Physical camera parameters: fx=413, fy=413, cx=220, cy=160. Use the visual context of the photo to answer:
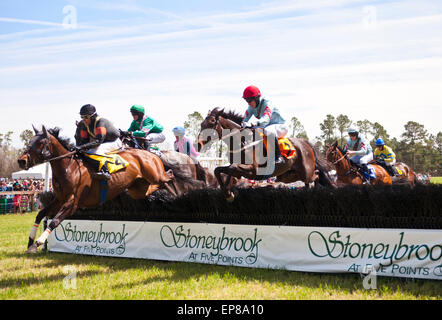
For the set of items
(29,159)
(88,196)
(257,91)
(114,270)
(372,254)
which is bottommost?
(114,270)

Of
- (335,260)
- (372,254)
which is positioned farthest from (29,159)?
(372,254)

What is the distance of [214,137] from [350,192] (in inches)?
94.1

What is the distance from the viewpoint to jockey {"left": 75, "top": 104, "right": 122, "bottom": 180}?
6703 millimetres

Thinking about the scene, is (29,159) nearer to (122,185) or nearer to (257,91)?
(122,185)

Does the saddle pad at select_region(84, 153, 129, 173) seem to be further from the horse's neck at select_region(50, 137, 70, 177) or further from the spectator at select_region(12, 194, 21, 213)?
the spectator at select_region(12, 194, 21, 213)

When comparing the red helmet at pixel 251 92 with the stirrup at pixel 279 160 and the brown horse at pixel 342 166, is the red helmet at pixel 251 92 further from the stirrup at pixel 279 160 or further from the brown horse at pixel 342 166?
the brown horse at pixel 342 166

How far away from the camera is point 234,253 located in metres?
6.30

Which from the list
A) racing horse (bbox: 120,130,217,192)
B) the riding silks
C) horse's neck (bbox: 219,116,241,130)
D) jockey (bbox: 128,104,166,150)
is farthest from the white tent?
the riding silks

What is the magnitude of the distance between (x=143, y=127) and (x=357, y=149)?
5.94 meters

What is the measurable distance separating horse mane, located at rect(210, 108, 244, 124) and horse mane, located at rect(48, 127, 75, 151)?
2.36m

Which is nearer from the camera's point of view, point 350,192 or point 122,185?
point 350,192

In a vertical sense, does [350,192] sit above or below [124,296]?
above

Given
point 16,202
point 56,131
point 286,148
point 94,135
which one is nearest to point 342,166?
point 286,148

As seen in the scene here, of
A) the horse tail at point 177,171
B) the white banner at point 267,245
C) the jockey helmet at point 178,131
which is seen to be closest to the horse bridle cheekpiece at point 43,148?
the white banner at point 267,245
